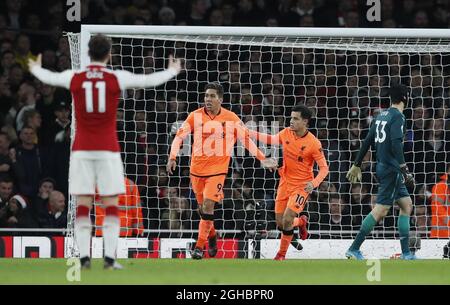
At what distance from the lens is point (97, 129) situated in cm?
1001

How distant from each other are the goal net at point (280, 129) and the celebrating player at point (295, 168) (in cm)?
131

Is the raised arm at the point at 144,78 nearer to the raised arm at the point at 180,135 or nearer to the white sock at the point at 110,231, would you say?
the white sock at the point at 110,231

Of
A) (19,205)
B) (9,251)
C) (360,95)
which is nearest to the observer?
(9,251)

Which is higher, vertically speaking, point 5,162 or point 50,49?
point 50,49

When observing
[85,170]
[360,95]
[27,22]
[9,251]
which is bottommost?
[9,251]

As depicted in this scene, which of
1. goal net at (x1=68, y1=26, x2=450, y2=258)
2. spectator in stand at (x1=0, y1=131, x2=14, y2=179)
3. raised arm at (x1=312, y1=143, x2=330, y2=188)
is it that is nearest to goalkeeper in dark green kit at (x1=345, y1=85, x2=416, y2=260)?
raised arm at (x1=312, y1=143, x2=330, y2=188)

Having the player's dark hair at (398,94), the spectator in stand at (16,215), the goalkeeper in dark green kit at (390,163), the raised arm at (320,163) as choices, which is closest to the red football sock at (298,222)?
the raised arm at (320,163)

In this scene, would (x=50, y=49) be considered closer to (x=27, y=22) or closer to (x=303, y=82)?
(x=27, y=22)

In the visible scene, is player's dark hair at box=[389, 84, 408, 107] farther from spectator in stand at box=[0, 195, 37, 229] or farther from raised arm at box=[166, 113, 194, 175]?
A: spectator in stand at box=[0, 195, 37, 229]

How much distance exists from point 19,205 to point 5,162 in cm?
86

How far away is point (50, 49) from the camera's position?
18.2 metres

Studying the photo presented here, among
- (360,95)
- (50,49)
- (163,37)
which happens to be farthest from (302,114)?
(50,49)

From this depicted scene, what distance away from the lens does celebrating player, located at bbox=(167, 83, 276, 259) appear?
43.1 ft

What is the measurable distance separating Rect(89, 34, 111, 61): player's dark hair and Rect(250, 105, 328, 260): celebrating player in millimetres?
4025
